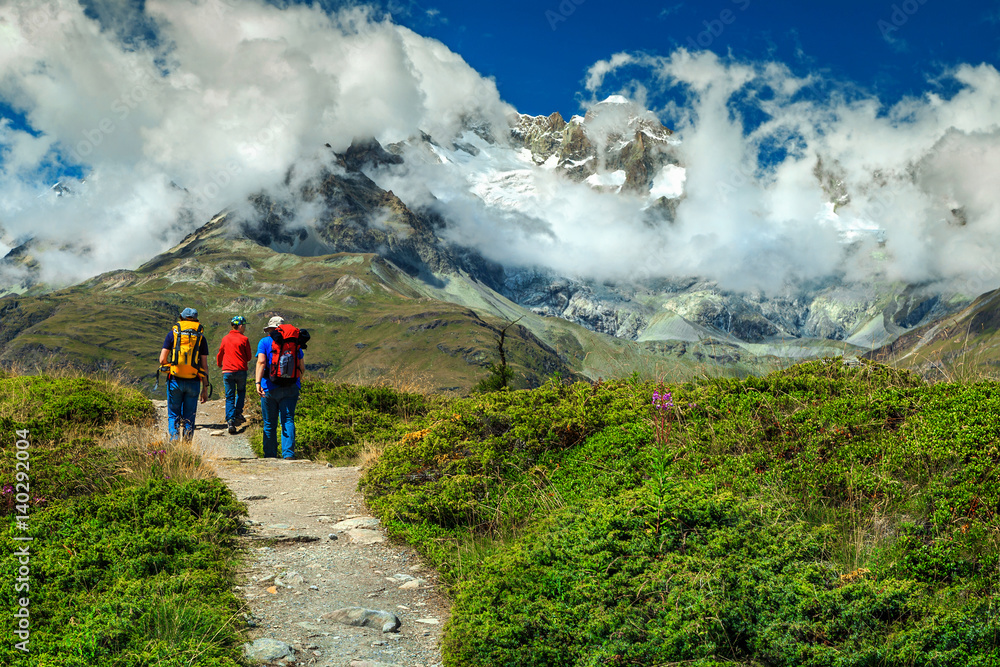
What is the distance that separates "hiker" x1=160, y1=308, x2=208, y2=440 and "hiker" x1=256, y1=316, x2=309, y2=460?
53.6 inches

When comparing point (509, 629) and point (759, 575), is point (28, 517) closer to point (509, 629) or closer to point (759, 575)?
point (509, 629)

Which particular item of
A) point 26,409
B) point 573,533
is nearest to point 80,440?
point 26,409

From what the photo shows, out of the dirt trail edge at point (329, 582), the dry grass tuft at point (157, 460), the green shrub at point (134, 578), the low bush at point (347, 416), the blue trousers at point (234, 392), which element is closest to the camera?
the green shrub at point (134, 578)

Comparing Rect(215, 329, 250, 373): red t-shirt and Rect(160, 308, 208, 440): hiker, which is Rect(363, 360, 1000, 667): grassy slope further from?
Rect(215, 329, 250, 373): red t-shirt

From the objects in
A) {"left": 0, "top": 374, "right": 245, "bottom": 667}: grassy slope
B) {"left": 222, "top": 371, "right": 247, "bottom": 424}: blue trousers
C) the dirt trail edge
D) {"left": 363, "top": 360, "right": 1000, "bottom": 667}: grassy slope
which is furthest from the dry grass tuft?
{"left": 222, "top": 371, "right": 247, "bottom": 424}: blue trousers

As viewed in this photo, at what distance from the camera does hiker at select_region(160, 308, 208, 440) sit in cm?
1458

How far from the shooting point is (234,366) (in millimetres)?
17375

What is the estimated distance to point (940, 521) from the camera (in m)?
5.67

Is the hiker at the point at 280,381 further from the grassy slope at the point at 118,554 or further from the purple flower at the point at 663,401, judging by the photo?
the purple flower at the point at 663,401

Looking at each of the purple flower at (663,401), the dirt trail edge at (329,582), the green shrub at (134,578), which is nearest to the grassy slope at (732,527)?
the purple flower at (663,401)

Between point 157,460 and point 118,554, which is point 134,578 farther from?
point 157,460

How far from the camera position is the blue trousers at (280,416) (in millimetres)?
14430

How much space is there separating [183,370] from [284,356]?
2.22 m

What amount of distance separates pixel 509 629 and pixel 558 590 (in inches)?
22.4
